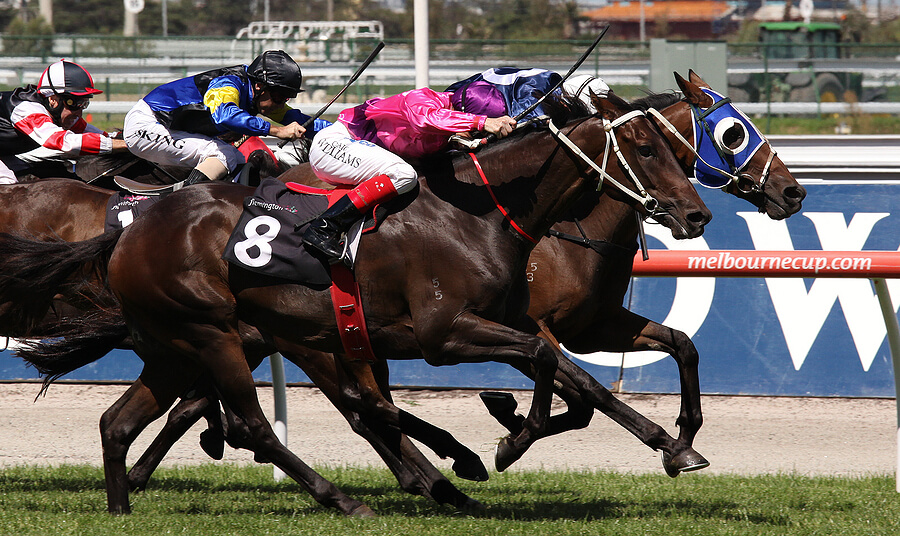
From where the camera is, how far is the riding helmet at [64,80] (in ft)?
19.0

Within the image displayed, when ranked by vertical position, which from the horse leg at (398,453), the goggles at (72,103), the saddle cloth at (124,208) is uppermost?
the goggles at (72,103)

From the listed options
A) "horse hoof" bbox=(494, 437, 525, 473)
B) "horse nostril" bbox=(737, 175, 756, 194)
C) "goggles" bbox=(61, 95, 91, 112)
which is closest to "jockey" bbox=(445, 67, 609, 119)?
"horse nostril" bbox=(737, 175, 756, 194)

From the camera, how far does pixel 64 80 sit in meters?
5.80

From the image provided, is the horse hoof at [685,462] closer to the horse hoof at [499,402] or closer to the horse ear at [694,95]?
the horse hoof at [499,402]

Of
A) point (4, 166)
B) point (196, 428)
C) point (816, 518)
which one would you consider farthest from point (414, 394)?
point (816, 518)

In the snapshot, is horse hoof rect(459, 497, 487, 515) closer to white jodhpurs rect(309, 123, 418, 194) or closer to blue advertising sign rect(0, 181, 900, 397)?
white jodhpurs rect(309, 123, 418, 194)

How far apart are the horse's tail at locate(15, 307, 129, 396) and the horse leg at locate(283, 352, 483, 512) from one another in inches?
32.9

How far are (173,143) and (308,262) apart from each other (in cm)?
186

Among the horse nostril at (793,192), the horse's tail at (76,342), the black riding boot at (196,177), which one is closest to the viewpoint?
the horse nostril at (793,192)

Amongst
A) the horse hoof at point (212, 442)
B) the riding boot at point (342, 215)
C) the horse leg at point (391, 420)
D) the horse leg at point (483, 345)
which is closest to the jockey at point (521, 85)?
the riding boot at point (342, 215)

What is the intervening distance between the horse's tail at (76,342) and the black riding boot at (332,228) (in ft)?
4.50

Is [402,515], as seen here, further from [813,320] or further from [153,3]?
[153,3]

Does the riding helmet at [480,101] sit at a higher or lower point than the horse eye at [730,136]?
higher

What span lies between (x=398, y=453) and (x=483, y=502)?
1.55 feet
